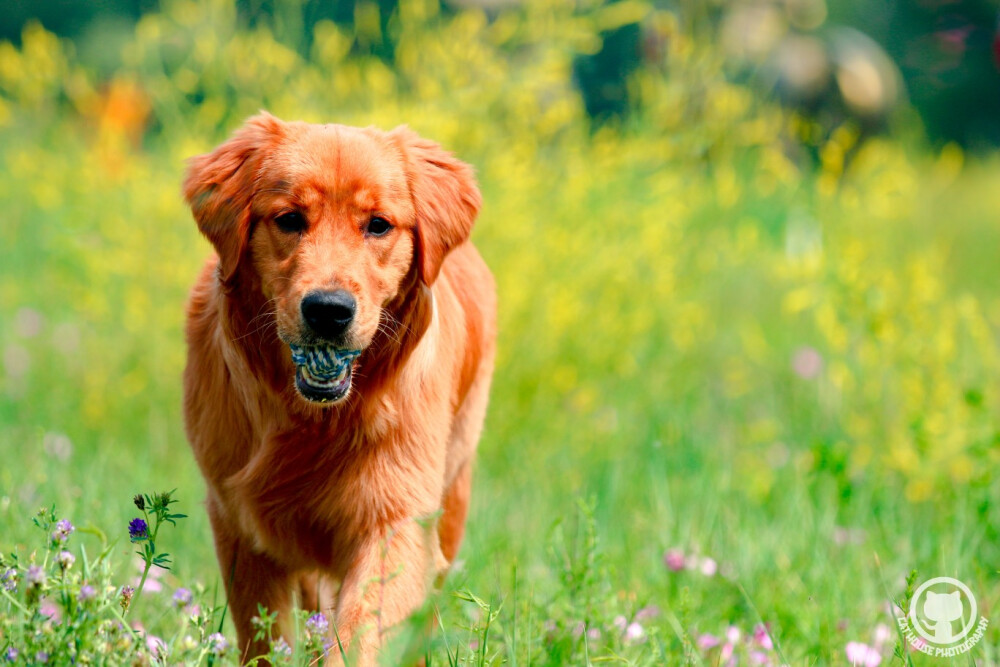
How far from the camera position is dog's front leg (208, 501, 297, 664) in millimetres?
2518

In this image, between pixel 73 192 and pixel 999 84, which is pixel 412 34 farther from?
pixel 999 84

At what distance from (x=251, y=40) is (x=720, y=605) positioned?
12.2ft

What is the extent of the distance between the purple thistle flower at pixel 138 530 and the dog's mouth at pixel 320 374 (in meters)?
0.67

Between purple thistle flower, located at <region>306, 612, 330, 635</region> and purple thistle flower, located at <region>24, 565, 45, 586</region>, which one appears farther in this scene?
purple thistle flower, located at <region>306, 612, 330, 635</region>

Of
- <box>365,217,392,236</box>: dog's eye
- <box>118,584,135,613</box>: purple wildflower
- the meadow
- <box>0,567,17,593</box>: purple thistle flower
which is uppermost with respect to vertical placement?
<box>365,217,392,236</box>: dog's eye

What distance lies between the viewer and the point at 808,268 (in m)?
6.32

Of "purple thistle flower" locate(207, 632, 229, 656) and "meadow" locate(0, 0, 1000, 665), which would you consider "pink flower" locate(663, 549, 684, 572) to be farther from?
"purple thistle flower" locate(207, 632, 229, 656)

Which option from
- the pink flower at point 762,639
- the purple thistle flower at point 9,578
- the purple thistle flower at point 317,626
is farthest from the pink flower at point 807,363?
the purple thistle flower at point 9,578

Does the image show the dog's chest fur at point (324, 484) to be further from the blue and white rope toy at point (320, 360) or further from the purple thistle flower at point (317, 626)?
the purple thistle flower at point (317, 626)

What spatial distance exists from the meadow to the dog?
0.98 feet

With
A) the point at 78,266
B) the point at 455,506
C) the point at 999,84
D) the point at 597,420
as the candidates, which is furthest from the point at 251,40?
the point at 999,84

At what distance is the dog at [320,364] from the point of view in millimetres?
2340

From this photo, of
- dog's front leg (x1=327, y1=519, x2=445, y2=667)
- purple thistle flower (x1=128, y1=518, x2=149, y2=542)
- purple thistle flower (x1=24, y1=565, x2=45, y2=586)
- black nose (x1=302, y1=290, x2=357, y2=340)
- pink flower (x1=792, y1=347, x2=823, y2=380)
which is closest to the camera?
purple thistle flower (x1=24, y1=565, x2=45, y2=586)

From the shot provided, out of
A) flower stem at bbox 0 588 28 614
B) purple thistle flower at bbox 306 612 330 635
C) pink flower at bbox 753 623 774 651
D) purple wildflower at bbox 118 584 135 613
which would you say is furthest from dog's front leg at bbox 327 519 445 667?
pink flower at bbox 753 623 774 651
